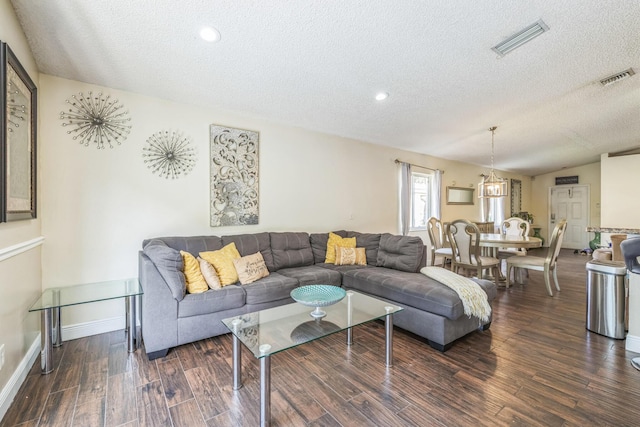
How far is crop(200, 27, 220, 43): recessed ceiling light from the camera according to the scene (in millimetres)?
2057

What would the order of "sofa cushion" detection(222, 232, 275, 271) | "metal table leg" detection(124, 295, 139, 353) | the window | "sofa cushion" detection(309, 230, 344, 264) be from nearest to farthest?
1. "metal table leg" detection(124, 295, 139, 353)
2. "sofa cushion" detection(222, 232, 275, 271)
3. "sofa cushion" detection(309, 230, 344, 264)
4. the window

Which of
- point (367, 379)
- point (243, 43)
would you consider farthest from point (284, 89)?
point (367, 379)

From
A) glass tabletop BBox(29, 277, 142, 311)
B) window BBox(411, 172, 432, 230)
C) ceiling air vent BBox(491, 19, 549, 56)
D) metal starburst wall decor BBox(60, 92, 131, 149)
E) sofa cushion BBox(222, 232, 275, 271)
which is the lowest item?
glass tabletop BBox(29, 277, 142, 311)

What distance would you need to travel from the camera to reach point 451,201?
6.78 metres

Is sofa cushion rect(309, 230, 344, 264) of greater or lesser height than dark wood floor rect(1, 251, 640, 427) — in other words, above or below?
above

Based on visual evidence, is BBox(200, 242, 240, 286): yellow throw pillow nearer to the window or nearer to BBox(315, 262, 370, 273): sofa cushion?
BBox(315, 262, 370, 273): sofa cushion

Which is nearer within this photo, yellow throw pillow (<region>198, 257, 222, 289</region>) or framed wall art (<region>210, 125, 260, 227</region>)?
yellow throw pillow (<region>198, 257, 222, 289</region>)

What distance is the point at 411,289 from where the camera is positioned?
104 inches

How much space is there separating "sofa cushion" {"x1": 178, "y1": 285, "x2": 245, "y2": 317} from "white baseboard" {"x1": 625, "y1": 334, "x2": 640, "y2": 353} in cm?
340

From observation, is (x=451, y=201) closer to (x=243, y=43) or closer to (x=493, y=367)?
(x=493, y=367)

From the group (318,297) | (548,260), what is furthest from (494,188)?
(318,297)

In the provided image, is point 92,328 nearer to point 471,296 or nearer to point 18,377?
point 18,377

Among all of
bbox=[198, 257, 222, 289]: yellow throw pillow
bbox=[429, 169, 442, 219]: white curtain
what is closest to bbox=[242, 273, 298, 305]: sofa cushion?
bbox=[198, 257, 222, 289]: yellow throw pillow

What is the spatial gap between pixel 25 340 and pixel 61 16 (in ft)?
7.63
